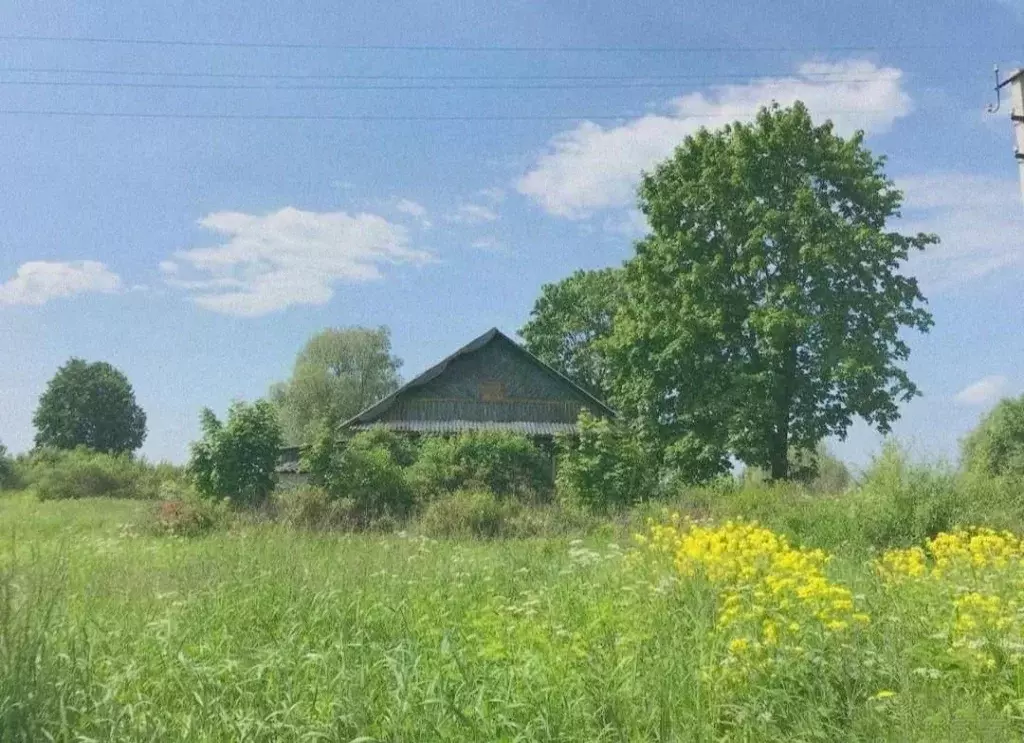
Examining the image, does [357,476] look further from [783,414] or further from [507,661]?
[507,661]

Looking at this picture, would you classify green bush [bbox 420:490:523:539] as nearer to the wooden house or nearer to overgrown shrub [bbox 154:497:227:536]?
overgrown shrub [bbox 154:497:227:536]

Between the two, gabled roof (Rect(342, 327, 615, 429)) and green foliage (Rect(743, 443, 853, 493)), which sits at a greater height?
gabled roof (Rect(342, 327, 615, 429))

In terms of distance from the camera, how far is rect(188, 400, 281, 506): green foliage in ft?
70.8

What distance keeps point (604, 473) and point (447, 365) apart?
11460 millimetres

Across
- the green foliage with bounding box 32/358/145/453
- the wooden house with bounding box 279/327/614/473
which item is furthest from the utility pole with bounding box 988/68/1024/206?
the green foliage with bounding box 32/358/145/453

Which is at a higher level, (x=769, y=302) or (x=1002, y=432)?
(x=769, y=302)

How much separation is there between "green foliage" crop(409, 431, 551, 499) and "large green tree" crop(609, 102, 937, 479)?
16.6ft

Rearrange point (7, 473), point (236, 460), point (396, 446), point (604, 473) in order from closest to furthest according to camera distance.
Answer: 1. point (236, 460)
2. point (604, 473)
3. point (396, 446)
4. point (7, 473)

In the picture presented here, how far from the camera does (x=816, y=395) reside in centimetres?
2780

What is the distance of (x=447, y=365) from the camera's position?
108 feet

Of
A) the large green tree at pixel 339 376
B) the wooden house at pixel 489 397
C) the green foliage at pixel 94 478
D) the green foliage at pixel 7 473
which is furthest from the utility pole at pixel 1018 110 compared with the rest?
the large green tree at pixel 339 376

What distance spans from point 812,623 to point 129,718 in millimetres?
3482

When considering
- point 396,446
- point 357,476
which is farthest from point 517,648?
point 396,446

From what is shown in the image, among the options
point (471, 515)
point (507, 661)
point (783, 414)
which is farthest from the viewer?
point (783, 414)
